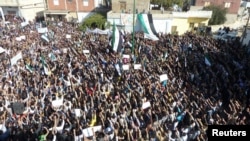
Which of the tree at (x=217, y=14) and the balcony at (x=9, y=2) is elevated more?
the balcony at (x=9, y=2)

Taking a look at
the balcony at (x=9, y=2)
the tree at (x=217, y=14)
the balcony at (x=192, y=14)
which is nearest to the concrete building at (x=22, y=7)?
the balcony at (x=9, y=2)

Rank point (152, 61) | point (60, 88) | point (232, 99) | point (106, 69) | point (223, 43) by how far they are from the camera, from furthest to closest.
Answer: point (223, 43)
point (152, 61)
point (106, 69)
point (60, 88)
point (232, 99)

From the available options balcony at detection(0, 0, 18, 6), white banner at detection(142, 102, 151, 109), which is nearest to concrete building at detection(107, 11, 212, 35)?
balcony at detection(0, 0, 18, 6)

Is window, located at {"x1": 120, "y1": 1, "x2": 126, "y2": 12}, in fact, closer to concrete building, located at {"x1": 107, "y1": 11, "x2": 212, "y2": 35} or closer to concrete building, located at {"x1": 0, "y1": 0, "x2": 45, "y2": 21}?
concrete building, located at {"x1": 107, "y1": 11, "x2": 212, "y2": 35}

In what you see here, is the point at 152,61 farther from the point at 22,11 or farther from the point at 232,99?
the point at 22,11

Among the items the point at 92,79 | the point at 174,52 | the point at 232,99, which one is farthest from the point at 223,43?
the point at 92,79

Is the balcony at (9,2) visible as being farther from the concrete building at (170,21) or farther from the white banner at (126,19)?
the white banner at (126,19)

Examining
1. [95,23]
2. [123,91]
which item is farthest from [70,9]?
[123,91]
